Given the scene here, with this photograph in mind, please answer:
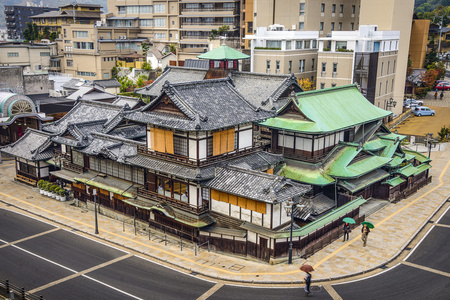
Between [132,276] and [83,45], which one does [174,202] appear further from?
[83,45]

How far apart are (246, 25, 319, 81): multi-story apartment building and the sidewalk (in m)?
38.0

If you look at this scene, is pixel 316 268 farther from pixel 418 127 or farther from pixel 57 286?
pixel 418 127

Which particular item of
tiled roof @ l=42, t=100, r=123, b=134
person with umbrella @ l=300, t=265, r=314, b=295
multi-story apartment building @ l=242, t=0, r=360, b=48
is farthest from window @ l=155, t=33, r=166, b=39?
person with umbrella @ l=300, t=265, r=314, b=295

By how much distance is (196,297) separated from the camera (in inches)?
1234

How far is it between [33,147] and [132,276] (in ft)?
96.2

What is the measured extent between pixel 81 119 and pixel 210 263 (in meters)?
30.5

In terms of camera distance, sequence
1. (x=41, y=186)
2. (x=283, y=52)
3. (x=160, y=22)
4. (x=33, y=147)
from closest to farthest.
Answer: (x=41, y=186), (x=33, y=147), (x=283, y=52), (x=160, y=22)

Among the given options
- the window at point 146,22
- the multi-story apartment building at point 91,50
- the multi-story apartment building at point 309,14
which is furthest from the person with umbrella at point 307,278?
the window at point 146,22

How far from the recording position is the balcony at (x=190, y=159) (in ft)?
127

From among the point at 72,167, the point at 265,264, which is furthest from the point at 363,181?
the point at 72,167

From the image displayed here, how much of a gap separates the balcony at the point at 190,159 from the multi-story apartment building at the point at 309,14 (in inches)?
2274

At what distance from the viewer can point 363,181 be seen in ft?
156

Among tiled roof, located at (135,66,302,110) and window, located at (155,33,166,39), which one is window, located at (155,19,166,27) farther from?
tiled roof, located at (135,66,302,110)

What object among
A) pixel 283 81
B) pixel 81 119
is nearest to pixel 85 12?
pixel 81 119
